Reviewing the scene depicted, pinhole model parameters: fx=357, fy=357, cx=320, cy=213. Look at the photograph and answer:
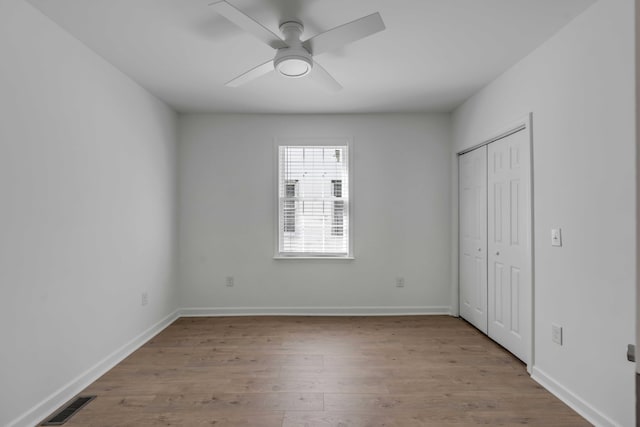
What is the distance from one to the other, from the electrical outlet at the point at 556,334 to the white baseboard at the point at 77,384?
337cm

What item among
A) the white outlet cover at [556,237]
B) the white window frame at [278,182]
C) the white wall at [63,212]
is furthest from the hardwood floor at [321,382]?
the white outlet cover at [556,237]

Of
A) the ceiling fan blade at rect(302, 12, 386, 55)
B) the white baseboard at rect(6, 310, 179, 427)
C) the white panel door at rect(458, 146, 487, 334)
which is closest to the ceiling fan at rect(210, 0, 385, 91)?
the ceiling fan blade at rect(302, 12, 386, 55)

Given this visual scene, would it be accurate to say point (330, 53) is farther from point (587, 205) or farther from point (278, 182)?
point (587, 205)

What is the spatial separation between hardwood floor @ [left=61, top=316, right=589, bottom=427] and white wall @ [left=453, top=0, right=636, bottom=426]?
31cm

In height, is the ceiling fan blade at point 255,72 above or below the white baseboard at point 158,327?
above

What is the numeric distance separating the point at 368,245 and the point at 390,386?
2.06 m

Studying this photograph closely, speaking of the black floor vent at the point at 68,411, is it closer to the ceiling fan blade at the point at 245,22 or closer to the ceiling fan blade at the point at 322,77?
the ceiling fan blade at the point at 245,22

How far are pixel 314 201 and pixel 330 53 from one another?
1.99m

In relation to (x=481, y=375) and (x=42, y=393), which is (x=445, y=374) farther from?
(x=42, y=393)

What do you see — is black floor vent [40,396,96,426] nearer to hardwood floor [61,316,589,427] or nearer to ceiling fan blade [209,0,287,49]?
hardwood floor [61,316,589,427]

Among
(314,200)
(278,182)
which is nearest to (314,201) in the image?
(314,200)

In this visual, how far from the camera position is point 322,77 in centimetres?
274

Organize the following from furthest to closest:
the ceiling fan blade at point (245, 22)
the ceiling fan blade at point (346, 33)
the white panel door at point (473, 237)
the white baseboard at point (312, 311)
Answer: the white baseboard at point (312, 311) → the white panel door at point (473, 237) → the ceiling fan blade at point (346, 33) → the ceiling fan blade at point (245, 22)

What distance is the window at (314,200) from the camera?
4.47 m
